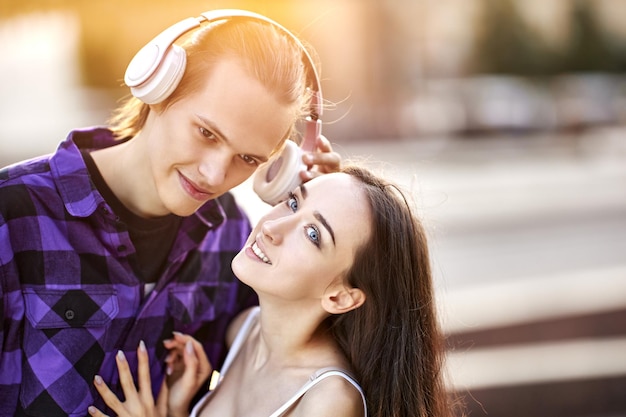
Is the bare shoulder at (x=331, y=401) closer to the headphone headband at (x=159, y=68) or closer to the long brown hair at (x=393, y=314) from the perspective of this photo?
the long brown hair at (x=393, y=314)

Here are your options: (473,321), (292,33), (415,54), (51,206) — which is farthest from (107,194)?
(415,54)

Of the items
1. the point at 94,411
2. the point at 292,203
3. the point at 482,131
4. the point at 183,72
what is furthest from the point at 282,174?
the point at 482,131

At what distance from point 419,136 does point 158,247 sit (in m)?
18.6

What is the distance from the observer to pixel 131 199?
256cm

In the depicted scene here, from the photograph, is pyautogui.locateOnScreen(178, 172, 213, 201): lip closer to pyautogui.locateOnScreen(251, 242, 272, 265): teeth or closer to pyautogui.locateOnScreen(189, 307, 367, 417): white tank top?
pyautogui.locateOnScreen(251, 242, 272, 265): teeth

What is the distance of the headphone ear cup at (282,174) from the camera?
2.61 metres

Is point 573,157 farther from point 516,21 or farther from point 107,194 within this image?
point 107,194

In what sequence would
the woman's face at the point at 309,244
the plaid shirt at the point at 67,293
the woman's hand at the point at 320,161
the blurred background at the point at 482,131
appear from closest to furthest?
the plaid shirt at the point at 67,293 → the woman's face at the point at 309,244 → the woman's hand at the point at 320,161 → the blurred background at the point at 482,131

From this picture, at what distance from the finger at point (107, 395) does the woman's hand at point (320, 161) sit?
→ 86 centimetres

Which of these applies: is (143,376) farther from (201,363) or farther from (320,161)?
(320,161)

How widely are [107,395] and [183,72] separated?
96 centimetres

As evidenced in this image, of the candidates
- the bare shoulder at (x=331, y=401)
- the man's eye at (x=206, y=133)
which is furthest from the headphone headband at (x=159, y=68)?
the bare shoulder at (x=331, y=401)

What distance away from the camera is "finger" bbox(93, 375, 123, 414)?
7.96 feet

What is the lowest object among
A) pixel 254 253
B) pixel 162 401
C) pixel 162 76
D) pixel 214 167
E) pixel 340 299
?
pixel 162 401
